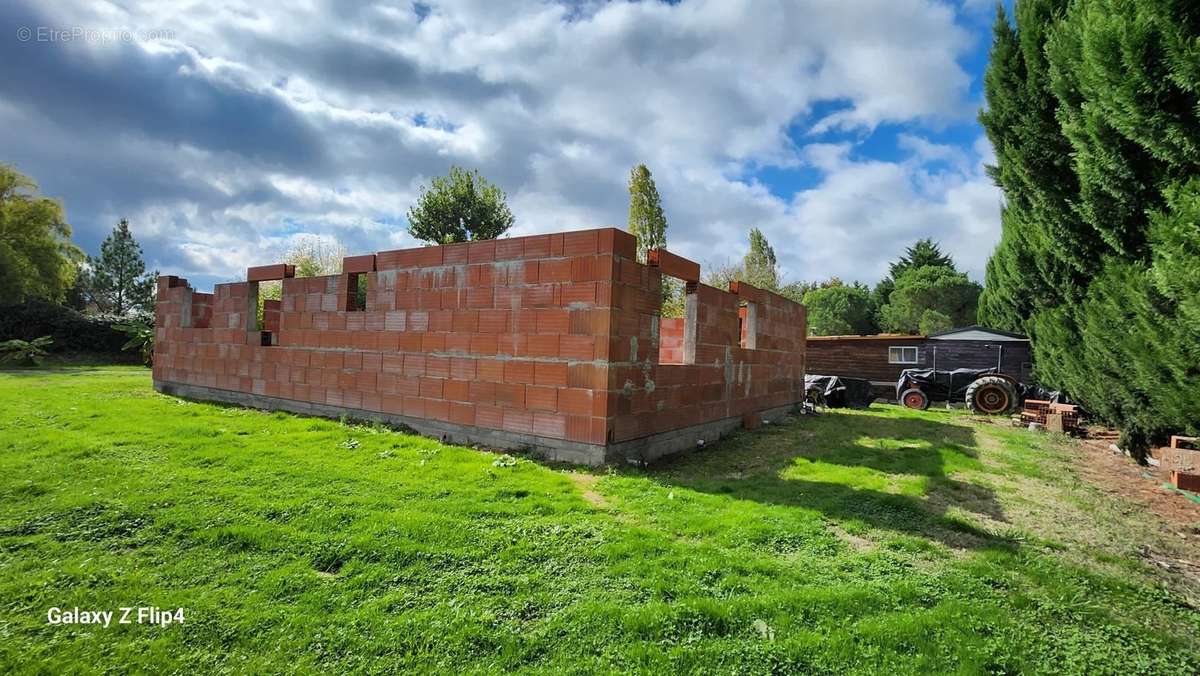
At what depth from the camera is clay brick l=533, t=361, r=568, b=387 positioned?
20.2 ft

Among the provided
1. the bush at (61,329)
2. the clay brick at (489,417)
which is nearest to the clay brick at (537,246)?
the clay brick at (489,417)

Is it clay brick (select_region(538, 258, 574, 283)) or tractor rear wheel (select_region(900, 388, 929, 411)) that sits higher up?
clay brick (select_region(538, 258, 574, 283))

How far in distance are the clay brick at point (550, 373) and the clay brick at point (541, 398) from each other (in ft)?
0.26

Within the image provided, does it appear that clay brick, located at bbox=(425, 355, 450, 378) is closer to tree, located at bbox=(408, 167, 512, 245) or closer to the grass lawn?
the grass lawn

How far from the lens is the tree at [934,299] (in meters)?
30.1

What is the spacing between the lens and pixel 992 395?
45.6 ft

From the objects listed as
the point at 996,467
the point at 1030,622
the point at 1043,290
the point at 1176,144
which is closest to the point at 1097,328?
the point at 996,467

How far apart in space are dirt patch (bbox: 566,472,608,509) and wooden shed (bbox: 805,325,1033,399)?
41.9 ft

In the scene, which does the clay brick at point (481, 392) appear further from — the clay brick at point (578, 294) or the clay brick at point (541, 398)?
the clay brick at point (578, 294)

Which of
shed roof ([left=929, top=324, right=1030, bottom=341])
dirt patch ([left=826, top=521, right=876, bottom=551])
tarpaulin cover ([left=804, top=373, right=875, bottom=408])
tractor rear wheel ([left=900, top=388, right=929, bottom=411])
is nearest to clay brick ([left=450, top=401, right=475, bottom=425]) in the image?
dirt patch ([left=826, top=521, right=876, bottom=551])

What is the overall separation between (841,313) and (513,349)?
31256 mm

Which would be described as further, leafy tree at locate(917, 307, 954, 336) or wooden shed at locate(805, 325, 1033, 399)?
leafy tree at locate(917, 307, 954, 336)

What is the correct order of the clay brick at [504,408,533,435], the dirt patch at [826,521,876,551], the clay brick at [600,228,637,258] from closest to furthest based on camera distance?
the dirt patch at [826,521,876,551] < the clay brick at [600,228,637,258] < the clay brick at [504,408,533,435]

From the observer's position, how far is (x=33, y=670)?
2.29 meters
